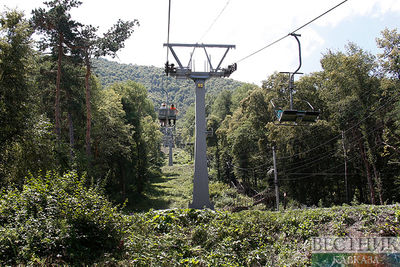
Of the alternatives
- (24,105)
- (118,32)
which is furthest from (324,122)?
(24,105)

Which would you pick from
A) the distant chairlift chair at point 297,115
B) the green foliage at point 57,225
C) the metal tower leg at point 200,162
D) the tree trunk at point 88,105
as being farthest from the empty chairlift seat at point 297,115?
the tree trunk at point 88,105

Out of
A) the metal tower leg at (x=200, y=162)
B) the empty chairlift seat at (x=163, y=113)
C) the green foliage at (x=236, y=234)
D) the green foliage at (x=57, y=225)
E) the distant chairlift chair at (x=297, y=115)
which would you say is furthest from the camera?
the empty chairlift seat at (x=163, y=113)

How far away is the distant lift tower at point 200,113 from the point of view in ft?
65.8

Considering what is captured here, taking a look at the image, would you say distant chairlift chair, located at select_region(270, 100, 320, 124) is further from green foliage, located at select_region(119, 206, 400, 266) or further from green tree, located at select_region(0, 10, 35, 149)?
green tree, located at select_region(0, 10, 35, 149)

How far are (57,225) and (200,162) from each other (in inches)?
536

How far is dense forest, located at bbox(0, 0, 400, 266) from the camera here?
25.0 feet

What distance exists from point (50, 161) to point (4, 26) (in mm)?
5399

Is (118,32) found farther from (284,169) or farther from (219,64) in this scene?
(284,169)

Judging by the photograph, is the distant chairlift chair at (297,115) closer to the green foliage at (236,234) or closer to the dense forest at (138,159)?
the dense forest at (138,159)

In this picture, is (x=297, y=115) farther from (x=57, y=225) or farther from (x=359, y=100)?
(x=359, y=100)
